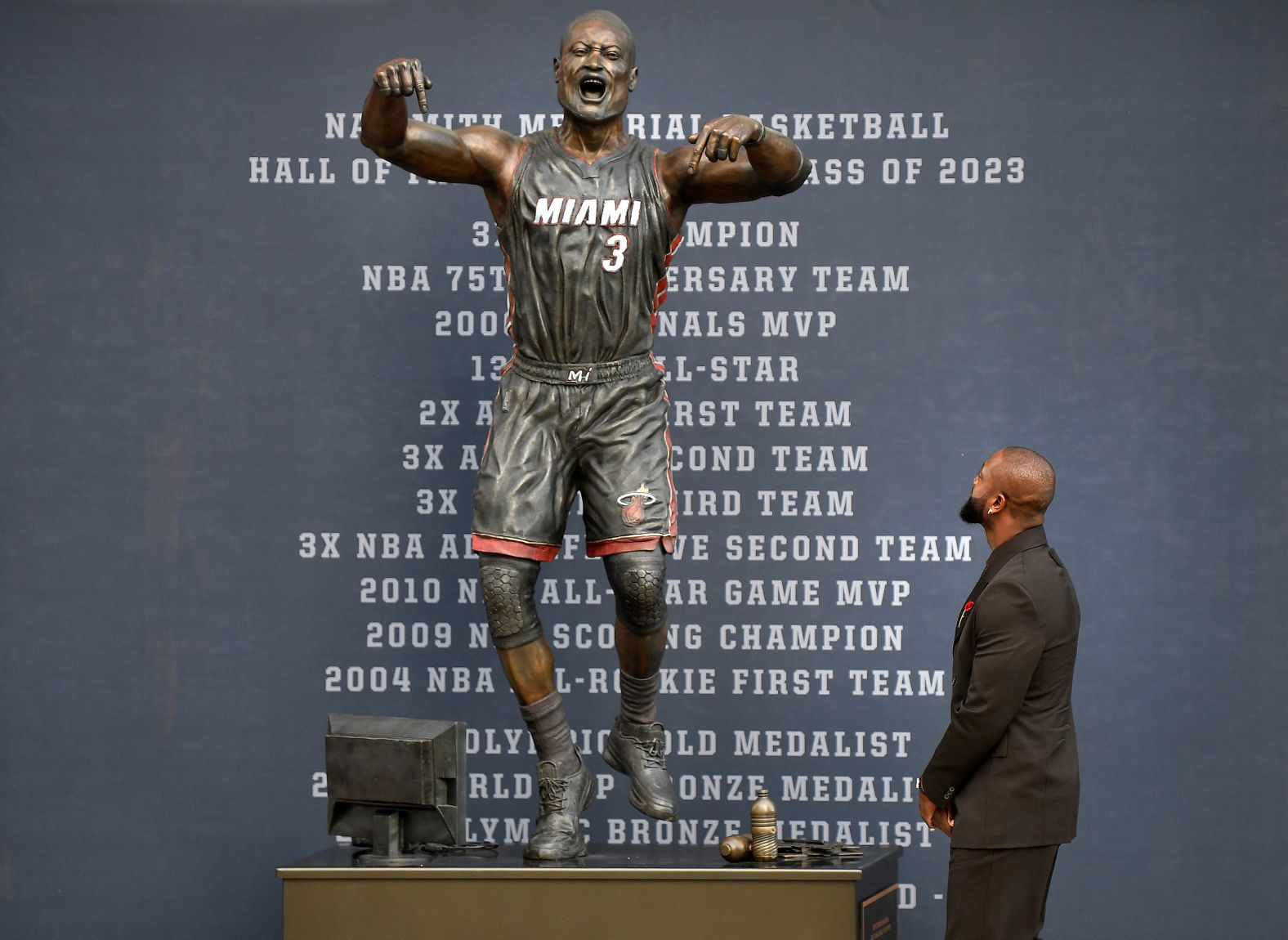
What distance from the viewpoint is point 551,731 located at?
13.5 ft

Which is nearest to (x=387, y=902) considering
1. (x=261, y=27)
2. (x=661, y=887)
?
(x=661, y=887)

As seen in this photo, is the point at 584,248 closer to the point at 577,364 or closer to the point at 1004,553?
the point at 577,364

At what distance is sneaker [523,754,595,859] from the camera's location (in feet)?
13.1

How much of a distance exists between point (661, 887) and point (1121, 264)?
2.55m

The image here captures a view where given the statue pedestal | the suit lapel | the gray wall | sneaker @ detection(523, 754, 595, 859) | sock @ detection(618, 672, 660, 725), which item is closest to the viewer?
the suit lapel

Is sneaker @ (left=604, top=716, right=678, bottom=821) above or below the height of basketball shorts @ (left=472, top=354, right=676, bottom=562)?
below

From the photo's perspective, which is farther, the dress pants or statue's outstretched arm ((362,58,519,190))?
statue's outstretched arm ((362,58,519,190))

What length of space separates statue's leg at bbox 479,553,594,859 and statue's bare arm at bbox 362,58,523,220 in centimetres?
92

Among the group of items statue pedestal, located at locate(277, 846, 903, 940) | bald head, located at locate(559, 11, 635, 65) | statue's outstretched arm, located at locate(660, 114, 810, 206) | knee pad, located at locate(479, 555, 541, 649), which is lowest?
statue pedestal, located at locate(277, 846, 903, 940)

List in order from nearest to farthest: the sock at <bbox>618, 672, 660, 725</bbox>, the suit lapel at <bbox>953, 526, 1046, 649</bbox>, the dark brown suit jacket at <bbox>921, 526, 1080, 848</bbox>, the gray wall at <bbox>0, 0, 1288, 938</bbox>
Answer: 1. the dark brown suit jacket at <bbox>921, 526, 1080, 848</bbox>
2. the suit lapel at <bbox>953, 526, 1046, 649</bbox>
3. the sock at <bbox>618, 672, 660, 725</bbox>
4. the gray wall at <bbox>0, 0, 1288, 938</bbox>

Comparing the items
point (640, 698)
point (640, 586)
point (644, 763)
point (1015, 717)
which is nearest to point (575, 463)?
point (640, 586)

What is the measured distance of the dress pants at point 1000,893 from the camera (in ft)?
11.9

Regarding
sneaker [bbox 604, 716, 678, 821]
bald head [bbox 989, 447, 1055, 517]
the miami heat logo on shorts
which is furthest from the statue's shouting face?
sneaker [bbox 604, 716, 678, 821]

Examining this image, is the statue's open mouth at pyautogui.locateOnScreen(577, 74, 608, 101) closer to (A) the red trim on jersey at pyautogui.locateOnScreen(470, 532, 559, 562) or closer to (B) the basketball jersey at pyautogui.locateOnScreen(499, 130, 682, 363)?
(B) the basketball jersey at pyautogui.locateOnScreen(499, 130, 682, 363)
